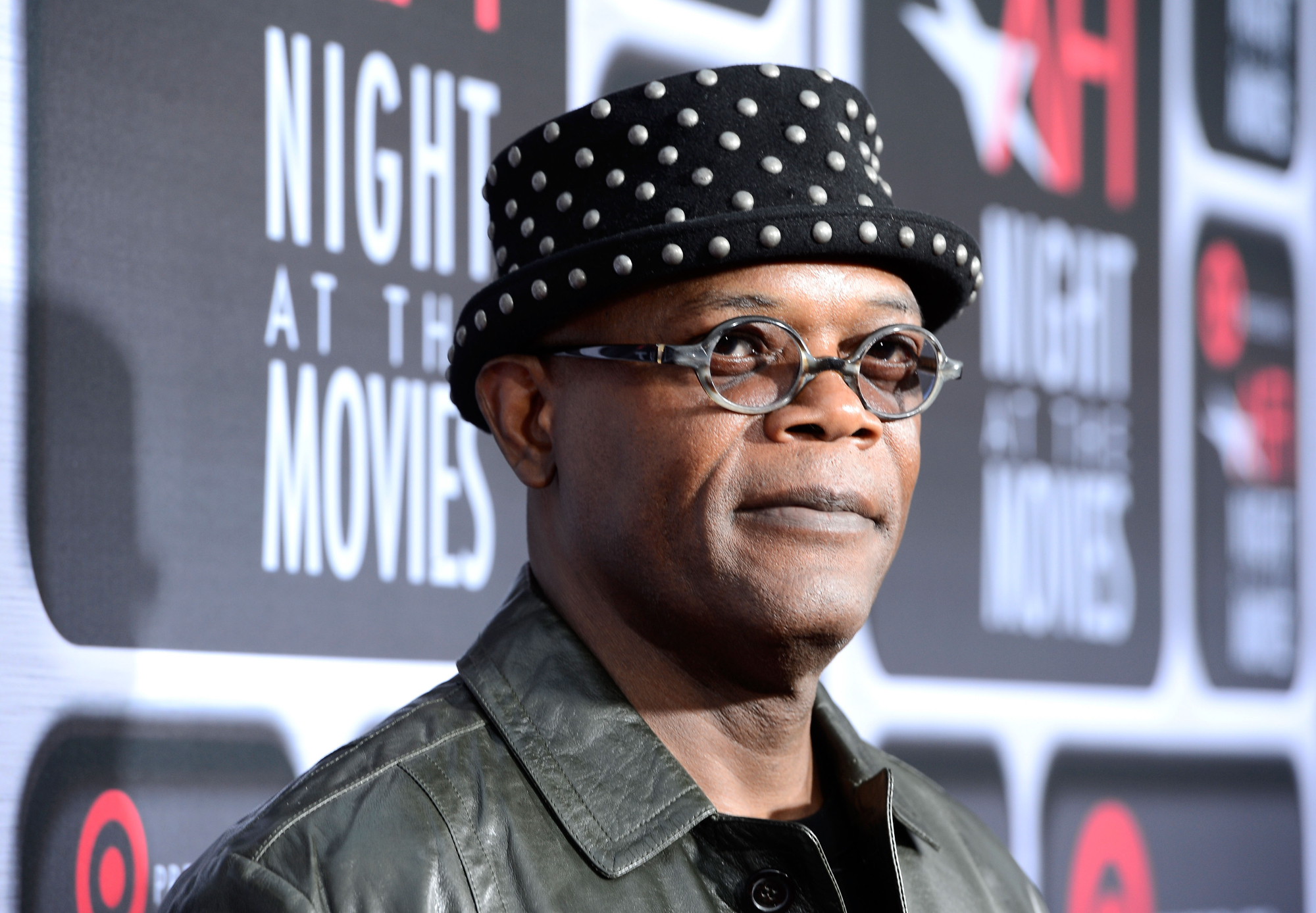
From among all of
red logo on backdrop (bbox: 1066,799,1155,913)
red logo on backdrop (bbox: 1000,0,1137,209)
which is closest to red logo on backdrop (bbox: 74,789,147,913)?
red logo on backdrop (bbox: 1066,799,1155,913)

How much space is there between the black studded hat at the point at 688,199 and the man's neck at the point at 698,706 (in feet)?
0.73

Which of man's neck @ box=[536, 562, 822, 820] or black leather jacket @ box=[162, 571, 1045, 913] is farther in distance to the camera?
man's neck @ box=[536, 562, 822, 820]

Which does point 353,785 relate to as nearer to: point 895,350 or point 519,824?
point 519,824

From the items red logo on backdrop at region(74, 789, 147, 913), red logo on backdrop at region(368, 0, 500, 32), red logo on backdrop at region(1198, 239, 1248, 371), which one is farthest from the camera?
red logo on backdrop at region(1198, 239, 1248, 371)

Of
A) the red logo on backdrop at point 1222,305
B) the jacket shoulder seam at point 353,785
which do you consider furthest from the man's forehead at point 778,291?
the red logo on backdrop at point 1222,305

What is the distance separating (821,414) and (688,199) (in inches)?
7.3

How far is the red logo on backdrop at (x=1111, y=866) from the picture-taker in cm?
240

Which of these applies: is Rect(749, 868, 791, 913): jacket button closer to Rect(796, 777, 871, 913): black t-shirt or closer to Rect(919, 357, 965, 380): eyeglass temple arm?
Rect(796, 777, 871, 913): black t-shirt

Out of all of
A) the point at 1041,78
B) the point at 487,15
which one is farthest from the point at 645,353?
the point at 1041,78

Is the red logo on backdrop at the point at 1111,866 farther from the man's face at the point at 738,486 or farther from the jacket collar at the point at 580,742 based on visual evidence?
the man's face at the point at 738,486

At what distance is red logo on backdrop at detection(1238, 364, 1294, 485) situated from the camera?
2.76 meters

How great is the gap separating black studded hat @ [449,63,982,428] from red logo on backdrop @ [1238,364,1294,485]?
171 cm

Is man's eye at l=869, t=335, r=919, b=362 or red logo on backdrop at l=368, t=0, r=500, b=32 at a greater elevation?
red logo on backdrop at l=368, t=0, r=500, b=32

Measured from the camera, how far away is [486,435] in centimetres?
182
